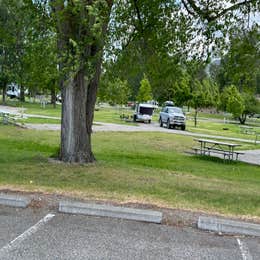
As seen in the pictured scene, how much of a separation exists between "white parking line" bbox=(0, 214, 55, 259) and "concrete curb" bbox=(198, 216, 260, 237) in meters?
2.06

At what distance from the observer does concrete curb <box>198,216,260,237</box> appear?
4720mm

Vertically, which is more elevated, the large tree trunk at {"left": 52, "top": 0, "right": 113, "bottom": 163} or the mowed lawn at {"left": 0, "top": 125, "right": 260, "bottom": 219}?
the large tree trunk at {"left": 52, "top": 0, "right": 113, "bottom": 163}

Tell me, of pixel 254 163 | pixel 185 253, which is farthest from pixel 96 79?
pixel 254 163

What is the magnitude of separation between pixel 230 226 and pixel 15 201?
310 cm

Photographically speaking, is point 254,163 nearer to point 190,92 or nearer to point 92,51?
point 92,51

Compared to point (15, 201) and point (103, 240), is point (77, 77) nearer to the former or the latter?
point (15, 201)

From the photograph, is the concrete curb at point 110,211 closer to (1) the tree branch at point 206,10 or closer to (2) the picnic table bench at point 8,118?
A: (1) the tree branch at point 206,10

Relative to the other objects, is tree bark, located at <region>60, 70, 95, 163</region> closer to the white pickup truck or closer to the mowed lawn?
the mowed lawn

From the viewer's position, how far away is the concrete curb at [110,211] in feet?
16.4

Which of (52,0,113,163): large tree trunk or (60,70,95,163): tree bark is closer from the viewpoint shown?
(52,0,113,163): large tree trunk

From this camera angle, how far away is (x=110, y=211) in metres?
5.11

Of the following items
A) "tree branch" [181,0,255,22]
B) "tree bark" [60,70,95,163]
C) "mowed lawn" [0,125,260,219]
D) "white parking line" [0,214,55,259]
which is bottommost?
"white parking line" [0,214,55,259]

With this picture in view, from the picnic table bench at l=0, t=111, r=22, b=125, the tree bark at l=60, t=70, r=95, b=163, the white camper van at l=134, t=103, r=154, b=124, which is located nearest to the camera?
the tree bark at l=60, t=70, r=95, b=163

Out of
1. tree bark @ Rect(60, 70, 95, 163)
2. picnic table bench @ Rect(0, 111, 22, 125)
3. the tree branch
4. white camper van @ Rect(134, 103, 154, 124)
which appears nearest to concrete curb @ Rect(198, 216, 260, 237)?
tree bark @ Rect(60, 70, 95, 163)
